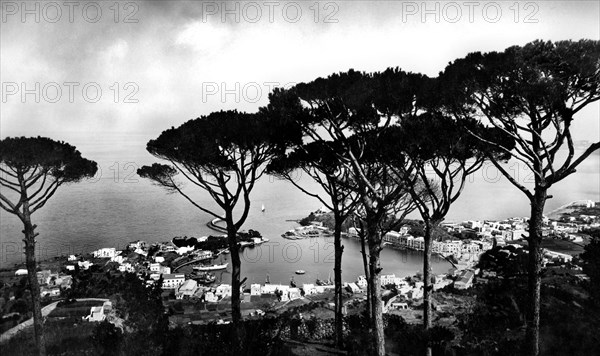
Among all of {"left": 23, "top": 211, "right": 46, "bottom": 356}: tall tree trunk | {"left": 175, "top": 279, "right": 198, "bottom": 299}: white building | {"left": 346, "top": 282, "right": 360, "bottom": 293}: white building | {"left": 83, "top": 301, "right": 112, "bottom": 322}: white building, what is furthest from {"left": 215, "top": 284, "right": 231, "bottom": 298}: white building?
{"left": 23, "top": 211, "right": 46, "bottom": 356}: tall tree trunk

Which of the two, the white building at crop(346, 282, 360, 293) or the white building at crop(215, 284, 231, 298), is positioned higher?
the white building at crop(215, 284, 231, 298)

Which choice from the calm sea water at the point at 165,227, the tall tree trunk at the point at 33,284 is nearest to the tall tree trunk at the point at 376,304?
the tall tree trunk at the point at 33,284

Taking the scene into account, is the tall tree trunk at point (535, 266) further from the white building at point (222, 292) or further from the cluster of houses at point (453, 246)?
the cluster of houses at point (453, 246)

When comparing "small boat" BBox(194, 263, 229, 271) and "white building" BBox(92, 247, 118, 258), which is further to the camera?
"small boat" BBox(194, 263, 229, 271)

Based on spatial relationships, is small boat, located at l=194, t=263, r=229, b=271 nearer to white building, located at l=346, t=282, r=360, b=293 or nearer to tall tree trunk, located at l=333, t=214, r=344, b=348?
white building, located at l=346, t=282, r=360, b=293

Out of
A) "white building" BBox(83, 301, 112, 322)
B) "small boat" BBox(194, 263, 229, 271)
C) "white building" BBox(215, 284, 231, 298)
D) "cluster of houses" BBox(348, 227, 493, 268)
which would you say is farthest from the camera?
"cluster of houses" BBox(348, 227, 493, 268)

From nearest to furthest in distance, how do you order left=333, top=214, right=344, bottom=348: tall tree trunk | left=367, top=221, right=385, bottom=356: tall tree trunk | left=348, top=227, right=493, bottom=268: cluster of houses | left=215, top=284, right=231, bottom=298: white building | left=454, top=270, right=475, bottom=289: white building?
left=367, top=221, right=385, bottom=356: tall tree trunk, left=333, top=214, right=344, bottom=348: tall tree trunk, left=215, top=284, right=231, bottom=298: white building, left=454, top=270, right=475, bottom=289: white building, left=348, top=227, right=493, bottom=268: cluster of houses

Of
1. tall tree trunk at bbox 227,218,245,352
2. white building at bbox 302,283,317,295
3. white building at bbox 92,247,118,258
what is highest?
tall tree trunk at bbox 227,218,245,352

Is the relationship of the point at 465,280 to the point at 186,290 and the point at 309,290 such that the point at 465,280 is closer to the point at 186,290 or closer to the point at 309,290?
the point at 309,290

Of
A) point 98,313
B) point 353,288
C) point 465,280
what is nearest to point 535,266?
point 98,313
